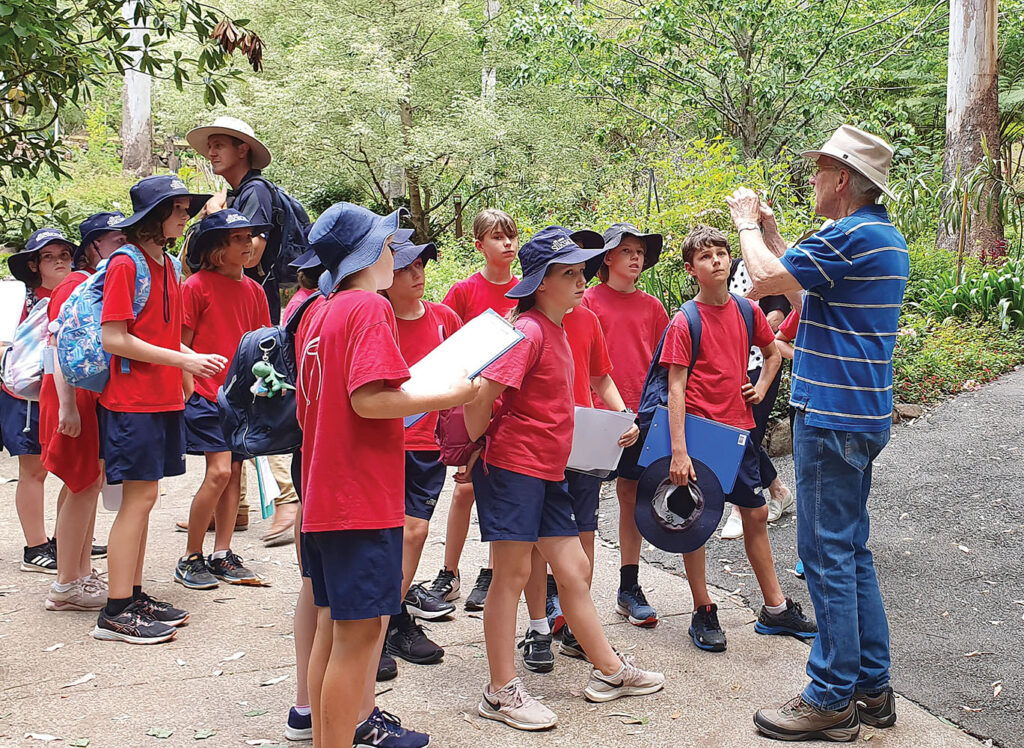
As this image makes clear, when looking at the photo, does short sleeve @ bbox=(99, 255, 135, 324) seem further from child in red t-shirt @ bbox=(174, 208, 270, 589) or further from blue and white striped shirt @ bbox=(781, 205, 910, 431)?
blue and white striped shirt @ bbox=(781, 205, 910, 431)

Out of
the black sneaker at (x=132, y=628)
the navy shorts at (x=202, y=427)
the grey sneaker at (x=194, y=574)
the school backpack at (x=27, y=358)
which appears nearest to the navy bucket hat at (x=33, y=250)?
the school backpack at (x=27, y=358)

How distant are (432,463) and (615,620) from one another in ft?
4.30

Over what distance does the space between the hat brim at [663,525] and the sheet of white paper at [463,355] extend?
1612mm

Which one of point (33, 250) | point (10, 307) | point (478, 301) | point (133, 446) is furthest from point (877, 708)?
point (33, 250)

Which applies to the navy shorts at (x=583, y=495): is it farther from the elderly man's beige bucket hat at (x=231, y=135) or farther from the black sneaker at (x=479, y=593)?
the elderly man's beige bucket hat at (x=231, y=135)

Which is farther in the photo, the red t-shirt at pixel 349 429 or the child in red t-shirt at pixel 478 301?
the child in red t-shirt at pixel 478 301

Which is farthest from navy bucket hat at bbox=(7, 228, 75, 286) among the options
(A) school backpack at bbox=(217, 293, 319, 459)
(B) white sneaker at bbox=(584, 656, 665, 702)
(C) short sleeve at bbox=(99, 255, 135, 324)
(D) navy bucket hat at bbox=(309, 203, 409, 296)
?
(B) white sneaker at bbox=(584, 656, 665, 702)

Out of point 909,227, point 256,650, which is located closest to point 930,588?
point 256,650

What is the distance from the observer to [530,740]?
3590 mm

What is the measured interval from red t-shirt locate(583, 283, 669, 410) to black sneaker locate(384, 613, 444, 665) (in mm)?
1628

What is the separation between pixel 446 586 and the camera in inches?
200

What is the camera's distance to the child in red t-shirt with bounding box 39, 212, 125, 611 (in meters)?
4.71

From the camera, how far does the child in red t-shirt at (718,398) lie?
454 cm

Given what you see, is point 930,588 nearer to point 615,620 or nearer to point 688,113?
point 615,620
